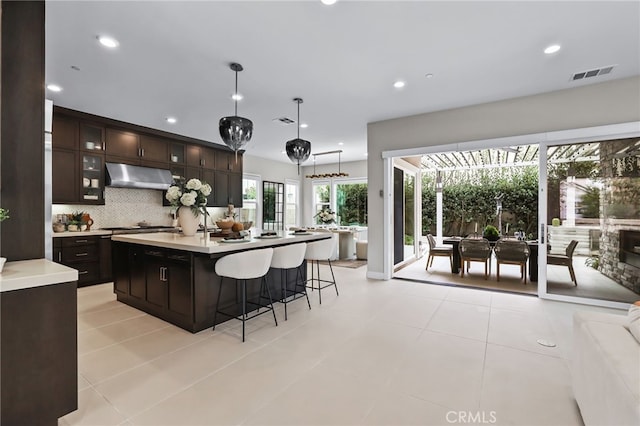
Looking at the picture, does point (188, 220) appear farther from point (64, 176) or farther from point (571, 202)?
point (571, 202)

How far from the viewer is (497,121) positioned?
444 centimetres

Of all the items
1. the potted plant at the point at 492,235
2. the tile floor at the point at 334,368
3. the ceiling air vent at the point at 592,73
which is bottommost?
the tile floor at the point at 334,368

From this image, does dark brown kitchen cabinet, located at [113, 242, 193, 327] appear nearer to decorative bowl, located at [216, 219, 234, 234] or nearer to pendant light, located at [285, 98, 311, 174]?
decorative bowl, located at [216, 219, 234, 234]

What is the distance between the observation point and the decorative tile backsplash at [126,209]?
211 inches

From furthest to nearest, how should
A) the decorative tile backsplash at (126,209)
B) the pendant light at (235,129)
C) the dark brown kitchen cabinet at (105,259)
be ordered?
the decorative tile backsplash at (126,209) → the dark brown kitchen cabinet at (105,259) → the pendant light at (235,129)

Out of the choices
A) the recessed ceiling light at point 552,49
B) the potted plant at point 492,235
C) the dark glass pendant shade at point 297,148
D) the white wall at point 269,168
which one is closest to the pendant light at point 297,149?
the dark glass pendant shade at point 297,148

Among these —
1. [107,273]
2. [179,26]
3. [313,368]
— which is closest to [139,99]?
[179,26]

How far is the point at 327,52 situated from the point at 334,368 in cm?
299

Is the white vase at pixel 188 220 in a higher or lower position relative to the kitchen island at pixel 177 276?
higher


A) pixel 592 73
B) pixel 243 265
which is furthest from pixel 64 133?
pixel 592 73

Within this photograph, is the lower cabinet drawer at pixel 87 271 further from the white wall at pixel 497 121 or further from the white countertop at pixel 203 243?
the white wall at pixel 497 121

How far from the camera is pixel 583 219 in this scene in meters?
4.14

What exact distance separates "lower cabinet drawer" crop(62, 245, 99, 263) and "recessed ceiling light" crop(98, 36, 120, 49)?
3.26m

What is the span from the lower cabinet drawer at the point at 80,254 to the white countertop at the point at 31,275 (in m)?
3.42
